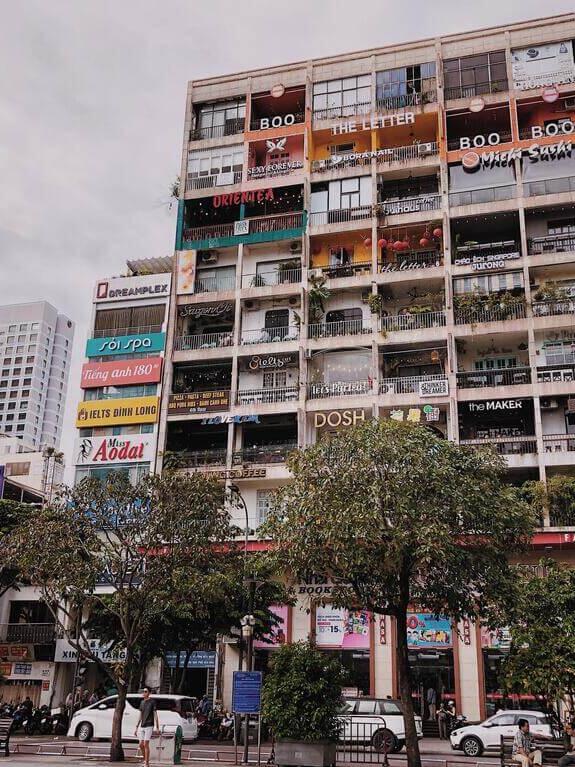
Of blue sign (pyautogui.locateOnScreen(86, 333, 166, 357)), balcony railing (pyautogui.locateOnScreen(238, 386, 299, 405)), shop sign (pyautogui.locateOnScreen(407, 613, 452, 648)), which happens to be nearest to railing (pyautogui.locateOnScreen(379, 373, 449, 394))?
balcony railing (pyautogui.locateOnScreen(238, 386, 299, 405))

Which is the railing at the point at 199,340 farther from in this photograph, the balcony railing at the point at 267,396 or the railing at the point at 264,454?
the railing at the point at 264,454

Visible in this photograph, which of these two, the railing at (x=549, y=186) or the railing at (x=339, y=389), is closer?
the railing at (x=339, y=389)

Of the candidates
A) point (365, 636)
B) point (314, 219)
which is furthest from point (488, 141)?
point (365, 636)

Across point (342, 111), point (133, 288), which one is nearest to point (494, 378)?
point (342, 111)

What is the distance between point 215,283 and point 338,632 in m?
20.3

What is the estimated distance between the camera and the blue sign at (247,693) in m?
19.6

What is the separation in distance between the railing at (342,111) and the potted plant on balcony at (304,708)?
34.4 meters

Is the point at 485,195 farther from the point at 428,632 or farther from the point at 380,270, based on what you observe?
the point at 428,632

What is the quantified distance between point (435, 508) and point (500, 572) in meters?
2.88

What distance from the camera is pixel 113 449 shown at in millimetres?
41250

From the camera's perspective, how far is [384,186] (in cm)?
4416

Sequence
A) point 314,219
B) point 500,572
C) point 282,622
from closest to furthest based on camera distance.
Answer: point 500,572 → point 282,622 → point 314,219

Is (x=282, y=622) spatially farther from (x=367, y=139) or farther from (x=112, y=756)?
(x=367, y=139)

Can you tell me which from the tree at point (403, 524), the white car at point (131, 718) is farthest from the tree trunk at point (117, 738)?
the tree at point (403, 524)
